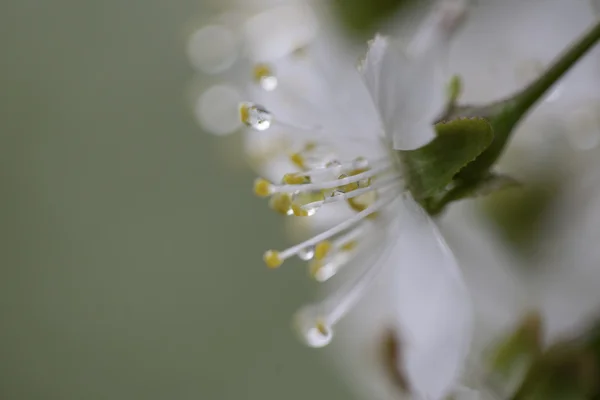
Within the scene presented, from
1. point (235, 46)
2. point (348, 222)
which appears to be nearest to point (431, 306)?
point (348, 222)

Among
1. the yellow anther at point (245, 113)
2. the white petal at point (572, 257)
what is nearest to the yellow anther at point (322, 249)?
the yellow anther at point (245, 113)

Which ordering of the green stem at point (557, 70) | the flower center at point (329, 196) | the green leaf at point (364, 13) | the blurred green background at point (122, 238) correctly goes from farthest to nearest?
the blurred green background at point (122, 238), the green leaf at point (364, 13), the flower center at point (329, 196), the green stem at point (557, 70)

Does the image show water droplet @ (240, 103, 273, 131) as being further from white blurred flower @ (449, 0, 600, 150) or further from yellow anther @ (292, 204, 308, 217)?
white blurred flower @ (449, 0, 600, 150)

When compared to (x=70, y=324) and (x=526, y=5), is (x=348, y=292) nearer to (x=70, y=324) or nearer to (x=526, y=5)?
(x=526, y=5)

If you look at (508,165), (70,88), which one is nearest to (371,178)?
(508,165)

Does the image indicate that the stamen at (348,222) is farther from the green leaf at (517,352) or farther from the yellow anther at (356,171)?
the green leaf at (517,352)

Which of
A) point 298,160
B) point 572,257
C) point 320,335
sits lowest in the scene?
point 572,257

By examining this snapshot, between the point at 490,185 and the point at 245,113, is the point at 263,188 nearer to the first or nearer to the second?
the point at 245,113
